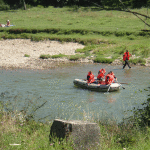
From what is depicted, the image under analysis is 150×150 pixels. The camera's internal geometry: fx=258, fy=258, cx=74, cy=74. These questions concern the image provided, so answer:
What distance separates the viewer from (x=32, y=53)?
3466cm

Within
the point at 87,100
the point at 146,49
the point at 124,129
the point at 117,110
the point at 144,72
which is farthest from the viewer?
the point at 146,49

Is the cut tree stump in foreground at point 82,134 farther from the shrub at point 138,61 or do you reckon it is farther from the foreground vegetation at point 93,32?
the shrub at point 138,61

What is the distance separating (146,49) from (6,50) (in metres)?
18.7

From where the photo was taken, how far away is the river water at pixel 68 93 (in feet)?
46.3

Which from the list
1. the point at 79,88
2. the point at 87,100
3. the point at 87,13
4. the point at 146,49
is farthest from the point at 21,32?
the point at 87,100

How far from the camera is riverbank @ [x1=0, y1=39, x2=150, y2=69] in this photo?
30672mm

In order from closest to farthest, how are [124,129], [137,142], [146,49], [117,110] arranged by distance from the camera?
[137,142] < [124,129] < [117,110] < [146,49]

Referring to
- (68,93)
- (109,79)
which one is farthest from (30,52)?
(109,79)

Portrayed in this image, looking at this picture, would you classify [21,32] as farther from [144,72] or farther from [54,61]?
[144,72]

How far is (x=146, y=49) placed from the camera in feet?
104

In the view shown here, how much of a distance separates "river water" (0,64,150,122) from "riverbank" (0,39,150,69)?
196 cm

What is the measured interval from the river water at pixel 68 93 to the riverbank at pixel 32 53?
1963 mm

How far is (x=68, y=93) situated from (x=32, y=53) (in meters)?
16.2

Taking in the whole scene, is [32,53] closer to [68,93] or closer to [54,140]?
[68,93]
